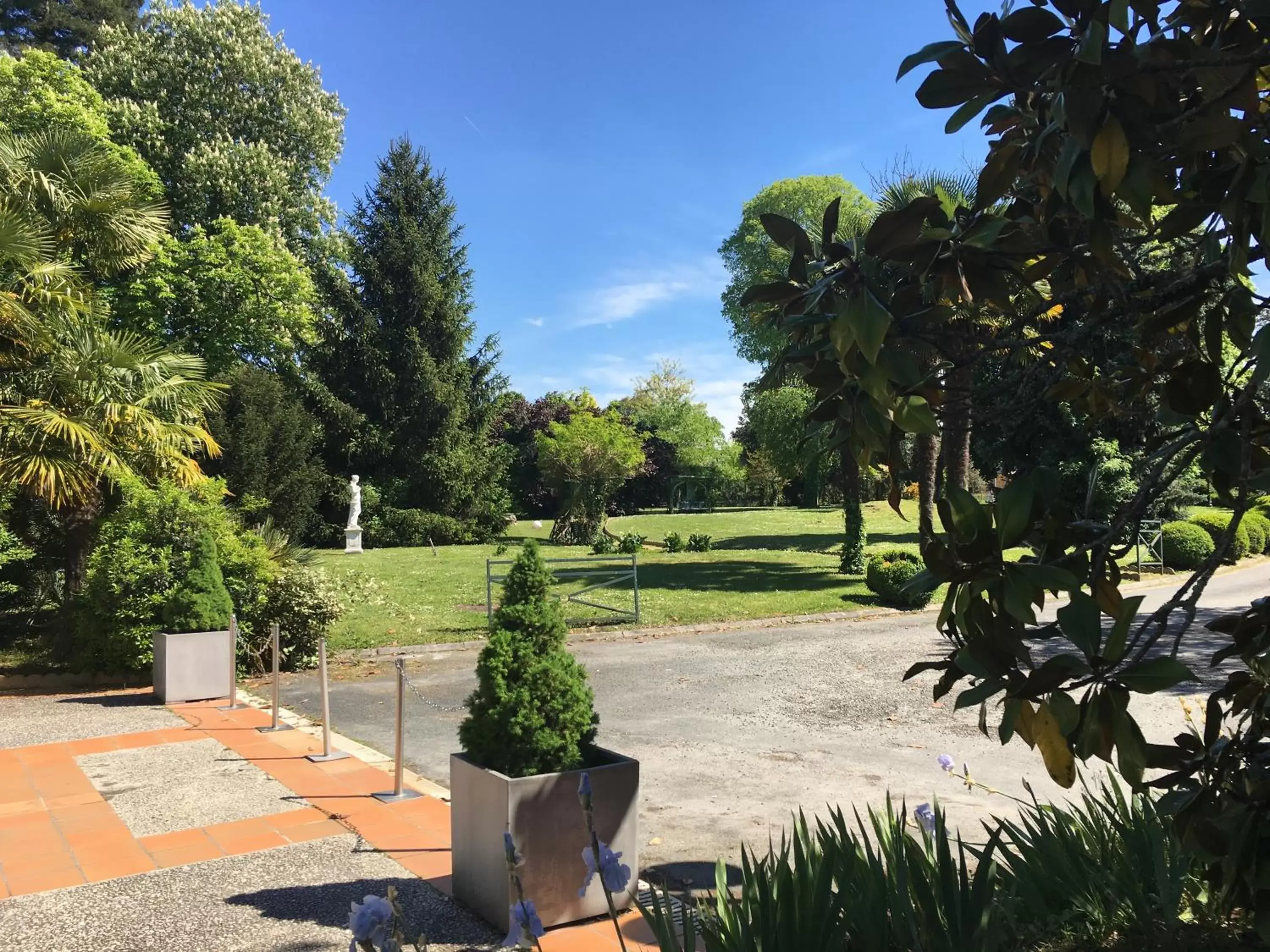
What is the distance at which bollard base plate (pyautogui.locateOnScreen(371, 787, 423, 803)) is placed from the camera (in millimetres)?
5930

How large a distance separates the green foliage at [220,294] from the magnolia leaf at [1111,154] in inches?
1076

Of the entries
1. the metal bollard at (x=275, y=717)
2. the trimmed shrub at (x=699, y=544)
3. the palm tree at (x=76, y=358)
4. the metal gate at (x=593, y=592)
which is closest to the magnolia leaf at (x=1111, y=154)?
the metal bollard at (x=275, y=717)

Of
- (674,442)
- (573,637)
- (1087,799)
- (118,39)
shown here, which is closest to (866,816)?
(1087,799)

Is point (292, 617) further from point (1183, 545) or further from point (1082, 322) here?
point (1183, 545)

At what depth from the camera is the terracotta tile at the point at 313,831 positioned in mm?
5242

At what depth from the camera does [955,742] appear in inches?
295

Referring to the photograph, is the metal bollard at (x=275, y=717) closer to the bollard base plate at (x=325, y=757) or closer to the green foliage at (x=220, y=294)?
the bollard base plate at (x=325, y=757)

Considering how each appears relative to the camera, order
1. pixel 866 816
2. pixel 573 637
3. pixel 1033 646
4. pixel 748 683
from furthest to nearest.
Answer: pixel 573 637, pixel 1033 646, pixel 748 683, pixel 866 816

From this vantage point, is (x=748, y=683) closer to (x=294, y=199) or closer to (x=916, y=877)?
(x=916, y=877)

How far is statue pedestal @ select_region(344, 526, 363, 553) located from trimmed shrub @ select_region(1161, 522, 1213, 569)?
843 inches

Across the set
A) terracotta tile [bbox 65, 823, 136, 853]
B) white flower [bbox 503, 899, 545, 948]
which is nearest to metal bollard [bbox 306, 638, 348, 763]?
terracotta tile [bbox 65, 823, 136, 853]

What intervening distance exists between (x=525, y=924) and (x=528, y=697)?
8.35 feet

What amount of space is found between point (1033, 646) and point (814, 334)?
11.4 metres

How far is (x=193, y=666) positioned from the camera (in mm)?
9445
